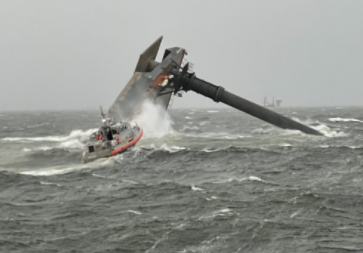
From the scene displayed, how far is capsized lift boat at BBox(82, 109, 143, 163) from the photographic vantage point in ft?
118

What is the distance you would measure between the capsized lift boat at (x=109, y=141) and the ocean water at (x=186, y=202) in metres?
0.90

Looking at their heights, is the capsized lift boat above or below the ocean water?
above

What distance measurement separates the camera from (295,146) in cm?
4256

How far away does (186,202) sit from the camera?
70.8 ft

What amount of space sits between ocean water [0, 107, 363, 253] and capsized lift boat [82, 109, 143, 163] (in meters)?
0.90

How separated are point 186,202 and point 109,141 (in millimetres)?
16948

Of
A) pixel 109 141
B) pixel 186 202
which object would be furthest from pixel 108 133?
pixel 186 202

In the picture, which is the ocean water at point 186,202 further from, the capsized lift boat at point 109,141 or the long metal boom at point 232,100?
the long metal boom at point 232,100

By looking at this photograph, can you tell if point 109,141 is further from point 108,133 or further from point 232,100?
point 232,100

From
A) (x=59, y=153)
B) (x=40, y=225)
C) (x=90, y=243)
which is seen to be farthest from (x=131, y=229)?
(x=59, y=153)

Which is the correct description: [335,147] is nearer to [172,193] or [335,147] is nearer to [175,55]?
[172,193]

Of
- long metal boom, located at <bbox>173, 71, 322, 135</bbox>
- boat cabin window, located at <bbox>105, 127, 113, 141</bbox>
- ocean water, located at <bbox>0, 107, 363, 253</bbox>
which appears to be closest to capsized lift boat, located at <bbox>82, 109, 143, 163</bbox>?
boat cabin window, located at <bbox>105, 127, 113, 141</bbox>

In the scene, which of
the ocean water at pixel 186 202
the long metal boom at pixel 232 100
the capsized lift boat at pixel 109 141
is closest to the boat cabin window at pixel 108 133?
the capsized lift boat at pixel 109 141

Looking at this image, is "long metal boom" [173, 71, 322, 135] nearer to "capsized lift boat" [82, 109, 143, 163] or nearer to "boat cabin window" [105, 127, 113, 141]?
"capsized lift boat" [82, 109, 143, 163]
